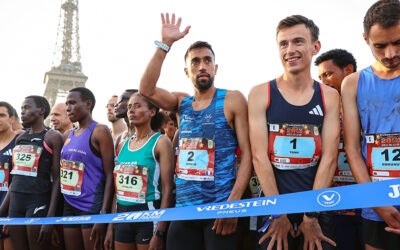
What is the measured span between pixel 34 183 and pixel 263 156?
132 inches

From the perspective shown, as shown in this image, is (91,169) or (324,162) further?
(91,169)

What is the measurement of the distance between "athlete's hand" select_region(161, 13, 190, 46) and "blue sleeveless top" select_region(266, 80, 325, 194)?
1.20 m

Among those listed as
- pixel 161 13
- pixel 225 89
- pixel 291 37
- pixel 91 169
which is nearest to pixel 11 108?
pixel 91 169

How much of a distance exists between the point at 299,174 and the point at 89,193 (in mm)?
2601

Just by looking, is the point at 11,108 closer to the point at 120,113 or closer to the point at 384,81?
the point at 120,113

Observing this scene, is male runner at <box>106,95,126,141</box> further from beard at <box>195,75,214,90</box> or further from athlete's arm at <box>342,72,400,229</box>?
athlete's arm at <box>342,72,400,229</box>

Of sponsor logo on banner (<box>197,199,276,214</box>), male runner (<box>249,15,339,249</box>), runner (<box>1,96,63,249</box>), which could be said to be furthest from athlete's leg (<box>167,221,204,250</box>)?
runner (<box>1,96,63,249</box>)

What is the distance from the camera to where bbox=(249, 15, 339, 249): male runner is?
2.23 m

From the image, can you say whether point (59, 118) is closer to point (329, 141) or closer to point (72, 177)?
point (72, 177)

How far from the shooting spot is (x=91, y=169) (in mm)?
3834

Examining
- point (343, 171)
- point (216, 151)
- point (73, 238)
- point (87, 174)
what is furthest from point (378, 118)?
point (73, 238)

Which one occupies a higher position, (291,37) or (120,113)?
(291,37)

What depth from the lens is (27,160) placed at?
4.23 m

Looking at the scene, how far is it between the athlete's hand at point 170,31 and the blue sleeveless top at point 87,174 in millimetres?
1755
